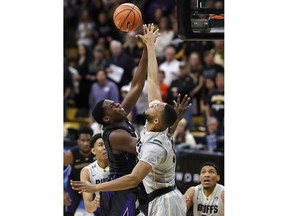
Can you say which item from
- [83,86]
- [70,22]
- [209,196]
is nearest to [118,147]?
[209,196]

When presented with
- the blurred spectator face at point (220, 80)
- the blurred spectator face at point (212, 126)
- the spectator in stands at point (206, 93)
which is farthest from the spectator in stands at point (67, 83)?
the blurred spectator face at point (212, 126)

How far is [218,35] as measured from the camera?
7.51 m

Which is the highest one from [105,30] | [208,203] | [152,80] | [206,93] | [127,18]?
[105,30]

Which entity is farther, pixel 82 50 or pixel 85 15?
pixel 85 15

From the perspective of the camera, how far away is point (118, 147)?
7.09 m

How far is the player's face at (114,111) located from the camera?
719cm

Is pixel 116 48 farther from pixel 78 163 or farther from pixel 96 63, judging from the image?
pixel 78 163

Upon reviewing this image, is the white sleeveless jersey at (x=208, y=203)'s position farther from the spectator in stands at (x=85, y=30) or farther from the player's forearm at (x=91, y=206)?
the spectator in stands at (x=85, y=30)

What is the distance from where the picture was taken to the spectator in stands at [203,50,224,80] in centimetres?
1402

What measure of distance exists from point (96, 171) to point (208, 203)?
1.40m

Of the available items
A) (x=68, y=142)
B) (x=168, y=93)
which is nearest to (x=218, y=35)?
(x=68, y=142)

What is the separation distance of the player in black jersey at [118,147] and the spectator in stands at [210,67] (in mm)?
6580

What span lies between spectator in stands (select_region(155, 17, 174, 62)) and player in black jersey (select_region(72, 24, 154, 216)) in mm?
7662
